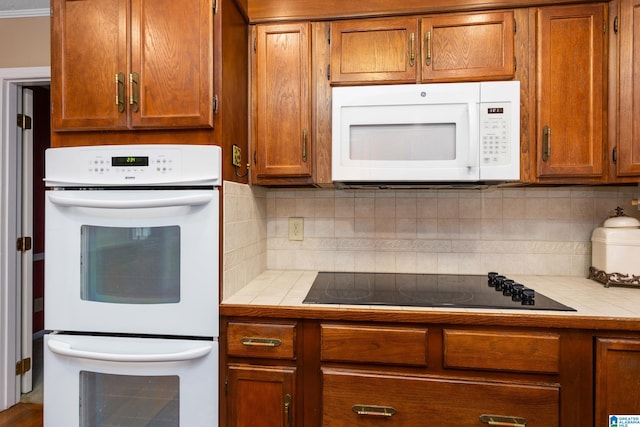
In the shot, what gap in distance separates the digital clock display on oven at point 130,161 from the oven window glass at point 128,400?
838mm

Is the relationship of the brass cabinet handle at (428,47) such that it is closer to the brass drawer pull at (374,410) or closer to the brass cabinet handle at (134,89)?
the brass cabinet handle at (134,89)

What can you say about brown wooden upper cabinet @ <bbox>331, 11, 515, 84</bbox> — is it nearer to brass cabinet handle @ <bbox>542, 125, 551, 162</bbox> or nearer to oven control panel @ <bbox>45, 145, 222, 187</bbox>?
brass cabinet handle @ <bbox>542, 125, 551, 162</bbox>

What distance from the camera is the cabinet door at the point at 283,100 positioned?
162 cm

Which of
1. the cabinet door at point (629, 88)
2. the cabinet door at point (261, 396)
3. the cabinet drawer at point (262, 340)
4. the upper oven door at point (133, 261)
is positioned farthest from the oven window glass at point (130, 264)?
the cabinet door at point (629, 88)

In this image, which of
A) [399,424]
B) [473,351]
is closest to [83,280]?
[399,424]

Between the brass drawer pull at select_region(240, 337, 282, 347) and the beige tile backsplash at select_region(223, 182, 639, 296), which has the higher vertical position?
the beige tile backsplash at select_region(223, 182, 639, 296)

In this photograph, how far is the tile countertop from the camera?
118cm

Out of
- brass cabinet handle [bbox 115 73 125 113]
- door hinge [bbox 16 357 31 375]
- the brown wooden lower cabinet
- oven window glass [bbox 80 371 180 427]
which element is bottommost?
door hinge [bbox 16 357 31 375]

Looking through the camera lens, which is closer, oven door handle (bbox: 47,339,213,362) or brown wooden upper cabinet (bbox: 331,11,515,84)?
oven door handle (bbox: 47,339,213,362)

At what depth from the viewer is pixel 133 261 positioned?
137cm

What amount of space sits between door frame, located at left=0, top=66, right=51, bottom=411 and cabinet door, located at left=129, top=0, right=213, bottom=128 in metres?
1.23

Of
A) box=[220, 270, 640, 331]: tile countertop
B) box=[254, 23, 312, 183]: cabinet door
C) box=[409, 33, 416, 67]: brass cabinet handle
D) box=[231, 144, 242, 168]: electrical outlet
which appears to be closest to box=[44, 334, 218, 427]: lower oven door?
box=[220, 270, 640, 331]: tile countertop

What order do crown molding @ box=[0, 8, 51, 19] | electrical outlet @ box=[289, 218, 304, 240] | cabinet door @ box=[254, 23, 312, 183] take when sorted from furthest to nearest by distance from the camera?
crown molding @ box=[0, 8, 51, 19] < electrical outlet @ box=[289, 218, 304, 240] < cabinet door @ box=[254, 23, 312, 183]

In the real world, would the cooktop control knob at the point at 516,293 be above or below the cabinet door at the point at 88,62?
below
